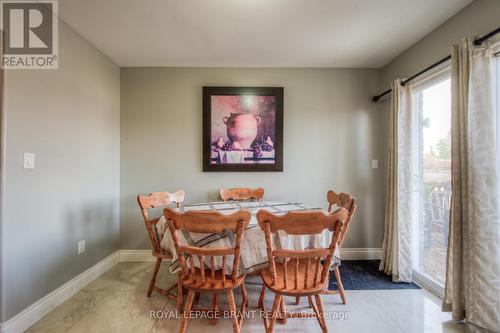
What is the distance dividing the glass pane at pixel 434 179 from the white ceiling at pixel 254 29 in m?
0.68

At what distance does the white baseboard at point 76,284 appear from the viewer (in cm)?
168

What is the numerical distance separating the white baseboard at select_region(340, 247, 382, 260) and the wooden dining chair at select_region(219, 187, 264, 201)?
52.0 inches

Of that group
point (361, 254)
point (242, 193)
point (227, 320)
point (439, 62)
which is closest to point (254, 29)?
point (439, 62)

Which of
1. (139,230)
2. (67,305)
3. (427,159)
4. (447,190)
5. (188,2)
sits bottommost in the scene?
(67,305)

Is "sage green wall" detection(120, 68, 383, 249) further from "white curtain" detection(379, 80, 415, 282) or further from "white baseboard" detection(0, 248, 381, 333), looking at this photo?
"white curtain" detection(379, 80, 415, 282)

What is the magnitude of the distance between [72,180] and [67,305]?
108 cm

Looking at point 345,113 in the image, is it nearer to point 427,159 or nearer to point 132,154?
point 427,159

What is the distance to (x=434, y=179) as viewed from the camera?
229cm

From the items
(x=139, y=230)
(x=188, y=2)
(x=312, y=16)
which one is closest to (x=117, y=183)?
(x=139, y=230)

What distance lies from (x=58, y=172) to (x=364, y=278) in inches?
123

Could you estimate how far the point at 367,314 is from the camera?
187cm

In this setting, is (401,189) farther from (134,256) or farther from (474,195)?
(134,256)

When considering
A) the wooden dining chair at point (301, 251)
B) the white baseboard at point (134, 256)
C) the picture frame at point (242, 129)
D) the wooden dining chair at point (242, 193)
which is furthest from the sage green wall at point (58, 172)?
the wooden dining chair at point (301, 251)

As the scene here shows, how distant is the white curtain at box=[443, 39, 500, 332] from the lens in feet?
5.16
